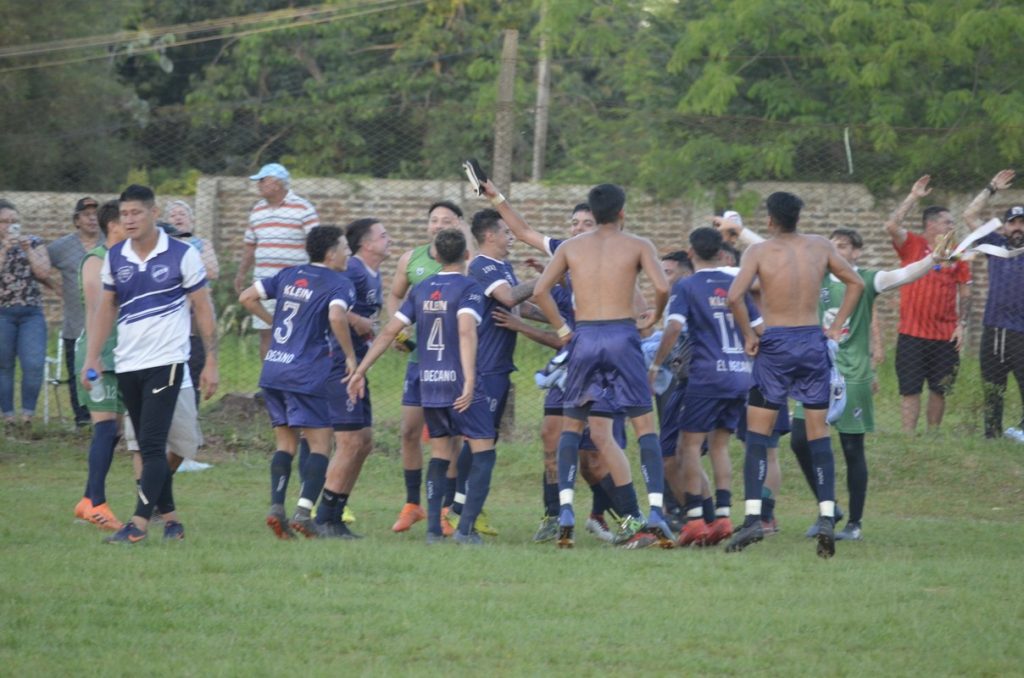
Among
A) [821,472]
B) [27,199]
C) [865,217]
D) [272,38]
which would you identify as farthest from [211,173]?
[821,472]

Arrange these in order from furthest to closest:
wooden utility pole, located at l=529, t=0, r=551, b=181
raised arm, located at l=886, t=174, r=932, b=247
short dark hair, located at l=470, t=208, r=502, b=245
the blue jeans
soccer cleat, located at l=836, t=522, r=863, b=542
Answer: wooden utility pole, located at l=529, t=0, r=551, b=181 → the blue jeans → raised arm, located at l=886, t=174, r=932, b=247 → soccer cleat, located at l=836, t=522, r=863, b=542 → short dark hair, located at l=470, t=208, r=502, b=245

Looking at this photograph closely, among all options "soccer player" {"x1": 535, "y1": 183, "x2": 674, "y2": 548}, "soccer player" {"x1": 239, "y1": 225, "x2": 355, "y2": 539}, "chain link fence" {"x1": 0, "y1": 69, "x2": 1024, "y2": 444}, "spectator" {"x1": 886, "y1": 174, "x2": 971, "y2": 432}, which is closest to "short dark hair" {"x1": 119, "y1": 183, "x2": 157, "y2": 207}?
"soccer player" {"x1": 239, "y1": 225, "x2": 355, "y2": 539}

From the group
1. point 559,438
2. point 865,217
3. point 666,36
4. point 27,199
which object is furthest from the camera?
point 666,36

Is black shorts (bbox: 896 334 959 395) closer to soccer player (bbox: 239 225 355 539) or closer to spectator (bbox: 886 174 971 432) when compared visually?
spectator (bbox: 886 174 971 432)

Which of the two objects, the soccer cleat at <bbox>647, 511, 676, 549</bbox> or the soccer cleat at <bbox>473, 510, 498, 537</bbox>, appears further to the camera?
the soccer cleat at <bbox>473, 510, 498, 537</bbox>

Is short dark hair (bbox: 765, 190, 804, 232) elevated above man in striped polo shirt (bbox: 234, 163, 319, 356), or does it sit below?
above

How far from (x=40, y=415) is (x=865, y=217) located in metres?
9.09

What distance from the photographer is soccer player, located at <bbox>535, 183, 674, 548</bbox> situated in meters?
8.53

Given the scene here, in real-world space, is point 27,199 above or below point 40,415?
above

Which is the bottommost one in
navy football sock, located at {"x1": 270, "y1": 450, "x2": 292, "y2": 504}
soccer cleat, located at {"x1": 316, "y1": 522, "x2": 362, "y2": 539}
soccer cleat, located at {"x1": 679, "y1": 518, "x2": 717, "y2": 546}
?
soccer cleat, located at {"x1": 316, "y1": 522, "x2": 362, "y2": 539}

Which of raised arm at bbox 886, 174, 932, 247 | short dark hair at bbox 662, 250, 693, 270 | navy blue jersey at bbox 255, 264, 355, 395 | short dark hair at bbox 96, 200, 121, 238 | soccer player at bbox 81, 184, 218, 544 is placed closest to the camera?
soccer player at bbox 81, 184, 218, 544

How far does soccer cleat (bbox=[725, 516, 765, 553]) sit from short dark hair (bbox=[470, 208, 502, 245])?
8.25 ft

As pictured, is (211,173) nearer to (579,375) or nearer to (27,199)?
(27,199)

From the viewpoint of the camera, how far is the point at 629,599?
268 inches
